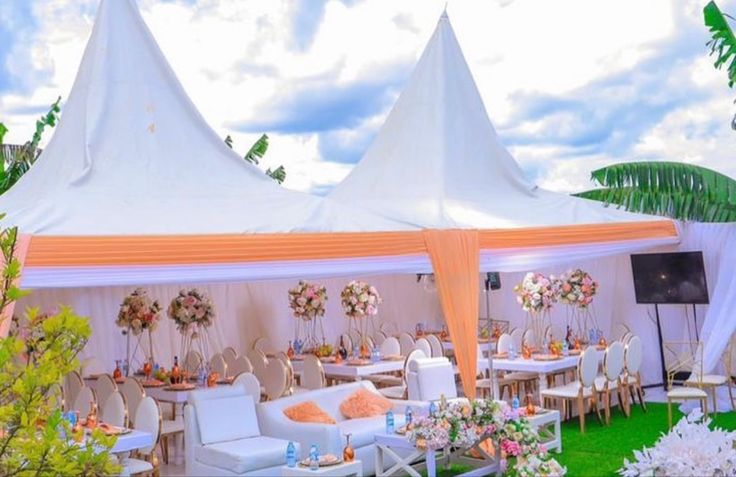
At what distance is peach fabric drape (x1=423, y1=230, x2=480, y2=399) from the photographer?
8086 mm

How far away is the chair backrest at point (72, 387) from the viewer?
903cm

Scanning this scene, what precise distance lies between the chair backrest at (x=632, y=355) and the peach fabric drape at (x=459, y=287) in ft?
8.46

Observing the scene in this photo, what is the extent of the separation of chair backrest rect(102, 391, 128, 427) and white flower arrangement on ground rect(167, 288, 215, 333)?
11.4 feet

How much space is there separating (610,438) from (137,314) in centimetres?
587

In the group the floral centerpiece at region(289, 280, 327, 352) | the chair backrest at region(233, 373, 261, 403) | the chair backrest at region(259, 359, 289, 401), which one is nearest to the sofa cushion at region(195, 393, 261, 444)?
the chair backrest at region(233, 373, 261, 403)

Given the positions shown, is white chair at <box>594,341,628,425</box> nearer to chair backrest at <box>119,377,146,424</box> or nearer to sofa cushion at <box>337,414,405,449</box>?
sofa cushion at <box>337,414,405,449</box>

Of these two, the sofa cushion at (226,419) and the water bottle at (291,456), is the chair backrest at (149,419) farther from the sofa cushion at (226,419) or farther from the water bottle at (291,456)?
the water bottle at (291,456)

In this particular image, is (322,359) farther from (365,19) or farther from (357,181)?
(365,19)

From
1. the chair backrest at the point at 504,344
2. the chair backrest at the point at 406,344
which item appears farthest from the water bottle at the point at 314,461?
the chair backrest at the point at 406,344

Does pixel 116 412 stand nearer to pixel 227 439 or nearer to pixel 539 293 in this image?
pixel 227 439

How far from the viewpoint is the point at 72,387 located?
9.16 meters

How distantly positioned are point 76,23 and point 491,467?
10.3m

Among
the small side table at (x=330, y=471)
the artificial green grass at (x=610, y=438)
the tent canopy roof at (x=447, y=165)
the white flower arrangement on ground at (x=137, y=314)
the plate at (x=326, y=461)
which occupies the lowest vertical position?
the artificial green grass at (x=610, y=438)

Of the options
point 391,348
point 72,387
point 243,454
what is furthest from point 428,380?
point 72,387
